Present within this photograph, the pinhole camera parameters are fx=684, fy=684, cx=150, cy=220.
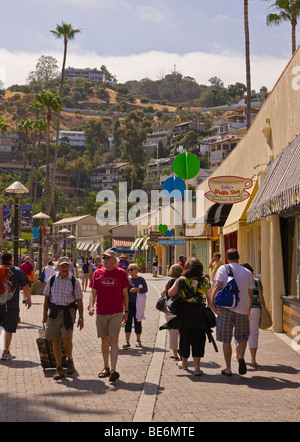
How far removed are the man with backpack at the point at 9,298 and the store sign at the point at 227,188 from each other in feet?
21.7

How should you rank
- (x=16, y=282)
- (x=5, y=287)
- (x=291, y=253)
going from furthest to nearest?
(x=291, y=253), (x=16, y=282), (x=5, y=287)

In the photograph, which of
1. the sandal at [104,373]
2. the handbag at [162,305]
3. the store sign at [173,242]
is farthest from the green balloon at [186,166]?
the store sign at [173,242]

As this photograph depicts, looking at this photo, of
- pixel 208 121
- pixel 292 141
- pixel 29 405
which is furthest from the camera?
pixel 208 121

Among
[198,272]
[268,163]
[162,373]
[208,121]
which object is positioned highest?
[208,121]

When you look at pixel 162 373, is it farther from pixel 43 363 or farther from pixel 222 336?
pixel 43 363

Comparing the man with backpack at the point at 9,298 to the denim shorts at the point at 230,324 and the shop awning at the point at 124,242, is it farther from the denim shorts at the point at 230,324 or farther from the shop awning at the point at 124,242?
the shop awning at the point at 124,242

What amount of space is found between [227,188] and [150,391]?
937 cm

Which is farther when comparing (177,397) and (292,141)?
(292,141)

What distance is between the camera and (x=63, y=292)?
31.6 ft

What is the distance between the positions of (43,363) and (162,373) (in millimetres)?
1736

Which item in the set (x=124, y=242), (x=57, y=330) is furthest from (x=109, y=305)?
(x=124, y=242)

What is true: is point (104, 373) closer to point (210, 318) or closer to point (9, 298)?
point (210, 318)

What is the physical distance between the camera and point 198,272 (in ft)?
32.1

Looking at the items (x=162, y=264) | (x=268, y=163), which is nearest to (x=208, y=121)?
(x=162, y=264)
